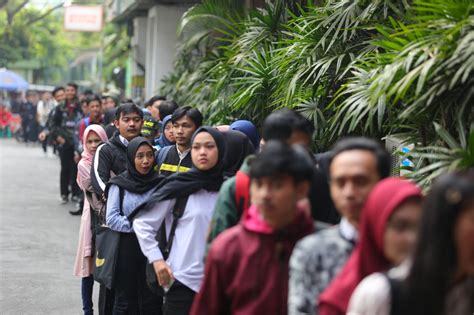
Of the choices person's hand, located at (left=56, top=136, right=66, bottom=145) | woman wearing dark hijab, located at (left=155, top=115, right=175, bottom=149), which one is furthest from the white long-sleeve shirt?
person's hand, located at (left=56, top=136, right=66, bottom=145)

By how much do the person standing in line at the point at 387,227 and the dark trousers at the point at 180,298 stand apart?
285 cm

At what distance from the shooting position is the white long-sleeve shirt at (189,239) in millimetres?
6578

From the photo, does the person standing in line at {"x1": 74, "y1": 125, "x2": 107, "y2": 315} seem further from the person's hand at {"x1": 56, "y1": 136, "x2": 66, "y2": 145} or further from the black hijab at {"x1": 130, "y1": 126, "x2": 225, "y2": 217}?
the person's hand at {"x1": 56, "y1": 136, "x2": 66, "y2": 145}

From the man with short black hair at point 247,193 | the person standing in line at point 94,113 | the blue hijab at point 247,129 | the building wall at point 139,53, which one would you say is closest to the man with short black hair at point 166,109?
the person standing in line at point 94,113

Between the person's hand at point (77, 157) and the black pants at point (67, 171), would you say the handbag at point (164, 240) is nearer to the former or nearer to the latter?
the person's hand at point (77, 157)

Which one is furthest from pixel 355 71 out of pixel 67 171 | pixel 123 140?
pixel 67 171

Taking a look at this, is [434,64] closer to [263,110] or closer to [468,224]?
[468,224]

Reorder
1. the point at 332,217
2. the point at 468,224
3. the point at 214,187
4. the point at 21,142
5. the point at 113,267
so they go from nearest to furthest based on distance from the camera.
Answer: the point at 468,224 → the point at 332,217 → the point at 214,187 → the point at 113,267 → the point at 21,142

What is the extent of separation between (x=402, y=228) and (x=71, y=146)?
14.7m

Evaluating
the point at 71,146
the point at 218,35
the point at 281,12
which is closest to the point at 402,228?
the point at 281,12

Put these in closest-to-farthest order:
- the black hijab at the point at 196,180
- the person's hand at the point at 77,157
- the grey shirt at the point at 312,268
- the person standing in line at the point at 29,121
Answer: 1. the grey shirt at the point at 312,268
2. the black hijab at the point at 196,180
3. the person's hand at the point at 77,157
4. the person standing in line at the point at 29,121

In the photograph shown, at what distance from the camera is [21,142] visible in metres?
40.6

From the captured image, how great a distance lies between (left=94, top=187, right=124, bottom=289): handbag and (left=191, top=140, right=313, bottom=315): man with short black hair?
3.62 metres

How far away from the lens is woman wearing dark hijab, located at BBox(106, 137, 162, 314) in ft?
26.5
